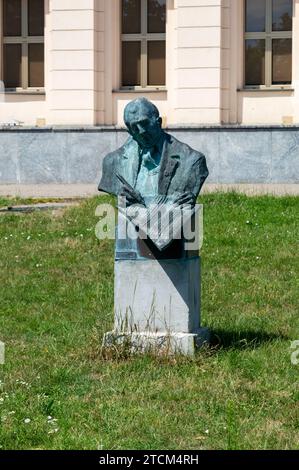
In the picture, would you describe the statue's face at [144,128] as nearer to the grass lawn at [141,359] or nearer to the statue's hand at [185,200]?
the statue's hand at [185,200]

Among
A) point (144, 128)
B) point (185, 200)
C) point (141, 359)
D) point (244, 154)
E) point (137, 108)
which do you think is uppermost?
point (137, 108)

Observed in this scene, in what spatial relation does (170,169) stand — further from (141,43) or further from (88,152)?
(141,43)

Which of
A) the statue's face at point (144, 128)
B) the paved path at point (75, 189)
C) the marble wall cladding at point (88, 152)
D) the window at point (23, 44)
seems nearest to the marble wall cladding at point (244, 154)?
the paved path at point (75, 189)

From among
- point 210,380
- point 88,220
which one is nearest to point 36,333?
point 210,380

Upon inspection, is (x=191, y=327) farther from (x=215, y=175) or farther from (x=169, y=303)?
(x=215, y=175)

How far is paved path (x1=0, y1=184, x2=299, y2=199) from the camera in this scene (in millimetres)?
17266

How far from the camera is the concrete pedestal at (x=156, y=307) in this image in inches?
312

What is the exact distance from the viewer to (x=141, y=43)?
21.5 metres

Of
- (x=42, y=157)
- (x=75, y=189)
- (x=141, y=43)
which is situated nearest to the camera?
(x=75, y=189)

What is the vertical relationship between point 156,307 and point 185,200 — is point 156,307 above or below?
below

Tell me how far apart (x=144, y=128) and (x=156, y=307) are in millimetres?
1221

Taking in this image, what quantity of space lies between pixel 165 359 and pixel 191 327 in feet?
1.12

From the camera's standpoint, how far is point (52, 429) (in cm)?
637

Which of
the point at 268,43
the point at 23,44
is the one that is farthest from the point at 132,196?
the point at 23,44
